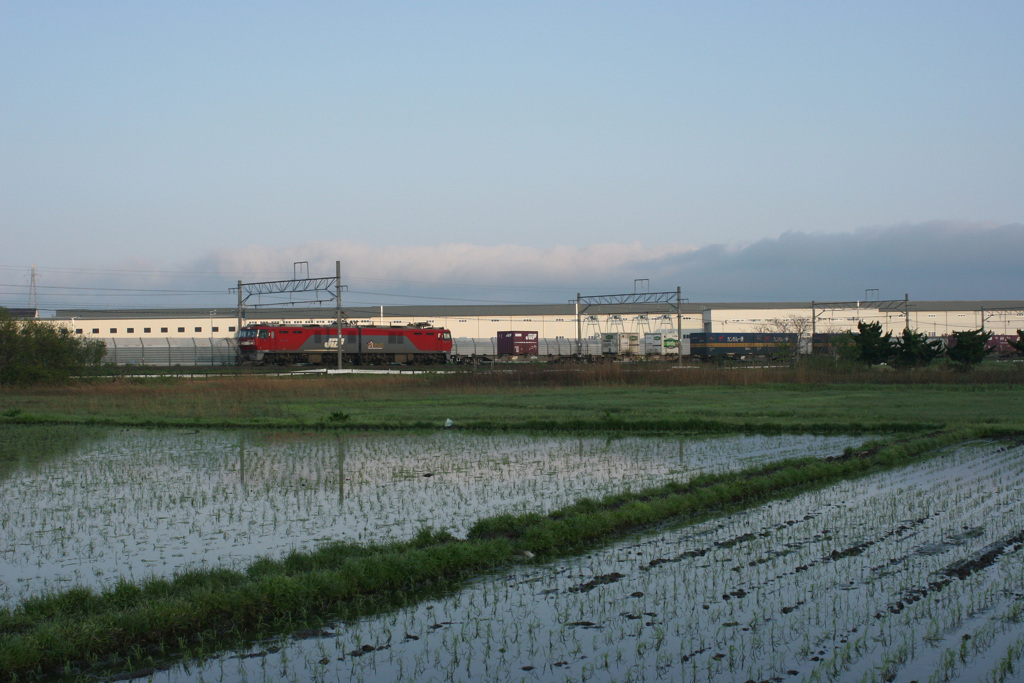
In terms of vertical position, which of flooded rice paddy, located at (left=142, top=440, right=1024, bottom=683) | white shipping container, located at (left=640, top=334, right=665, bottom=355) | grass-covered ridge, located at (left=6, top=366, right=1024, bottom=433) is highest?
white shipping container, located at (left=640, top=334, right=665, bottom=355)

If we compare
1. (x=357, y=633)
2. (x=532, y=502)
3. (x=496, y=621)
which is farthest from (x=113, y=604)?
(x=532, y=502)

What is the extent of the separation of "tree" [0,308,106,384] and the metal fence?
2800 centimetres

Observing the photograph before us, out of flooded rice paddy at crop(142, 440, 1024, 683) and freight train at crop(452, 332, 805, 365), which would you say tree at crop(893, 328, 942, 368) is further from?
flooded rice paddy at crop(142, 440, 1024, 683)

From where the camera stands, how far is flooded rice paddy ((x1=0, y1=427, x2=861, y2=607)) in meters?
9.09

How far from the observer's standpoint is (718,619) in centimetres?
666

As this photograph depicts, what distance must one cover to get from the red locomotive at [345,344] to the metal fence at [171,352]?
6.51m

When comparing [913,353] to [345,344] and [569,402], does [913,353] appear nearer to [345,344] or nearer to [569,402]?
[569,402]

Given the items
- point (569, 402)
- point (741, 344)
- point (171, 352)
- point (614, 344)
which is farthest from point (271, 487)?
point (741, 344)

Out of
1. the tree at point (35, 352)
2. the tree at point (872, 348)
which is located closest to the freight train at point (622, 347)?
the tree at point (872, 348)

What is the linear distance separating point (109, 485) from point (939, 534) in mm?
12023

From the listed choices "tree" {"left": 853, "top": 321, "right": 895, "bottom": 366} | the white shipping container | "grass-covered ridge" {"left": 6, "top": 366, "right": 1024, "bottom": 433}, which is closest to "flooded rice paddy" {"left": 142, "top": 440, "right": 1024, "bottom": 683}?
"grass-covered ridge" {"left": 6, "top": 366, "right": 1024, "bottom": 433}

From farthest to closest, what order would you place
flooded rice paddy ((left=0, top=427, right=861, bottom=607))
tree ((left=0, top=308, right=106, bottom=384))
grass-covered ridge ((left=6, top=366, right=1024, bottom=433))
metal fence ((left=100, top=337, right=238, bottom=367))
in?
metal fence ((left=100, top=337, right=238, bottom=367)), tree ((left=0, top=308, right=106, bottom=384)), grass-covered ridge ((left=6, top=366, right=1024, bottom=433)), flooded rice paddy ((left=0, top=427, right=861, bottom=607))

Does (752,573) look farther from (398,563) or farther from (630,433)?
(630,433)

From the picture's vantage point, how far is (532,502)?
39.1ft
